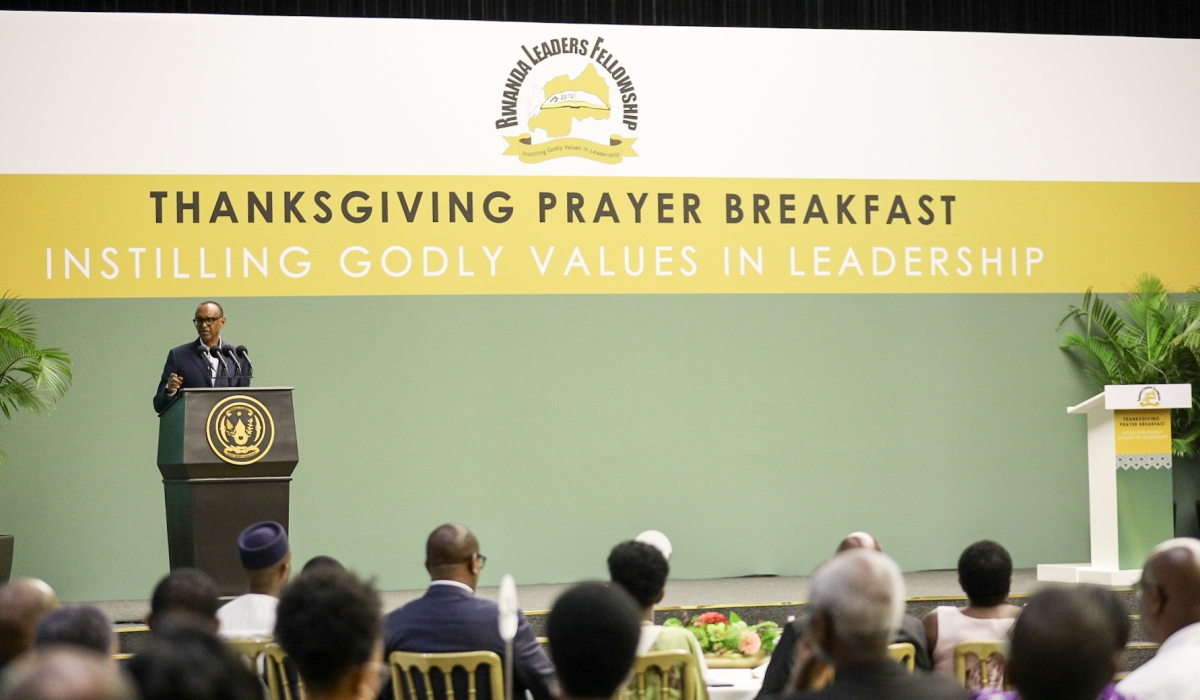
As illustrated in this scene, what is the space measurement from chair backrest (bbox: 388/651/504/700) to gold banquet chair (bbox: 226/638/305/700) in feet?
0.80

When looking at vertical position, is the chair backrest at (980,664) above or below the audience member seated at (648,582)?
below

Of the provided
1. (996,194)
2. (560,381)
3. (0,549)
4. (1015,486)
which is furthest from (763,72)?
(0,549)

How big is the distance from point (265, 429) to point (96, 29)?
10.6 feet

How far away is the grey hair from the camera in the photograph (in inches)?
73.8

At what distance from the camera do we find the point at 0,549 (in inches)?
254

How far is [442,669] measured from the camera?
304 cm

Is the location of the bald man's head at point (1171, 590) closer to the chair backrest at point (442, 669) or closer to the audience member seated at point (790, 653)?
the audience member seated at point (790, 653)

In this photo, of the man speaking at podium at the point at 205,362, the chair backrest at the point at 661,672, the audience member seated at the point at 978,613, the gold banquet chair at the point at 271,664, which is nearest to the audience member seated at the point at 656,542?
the chair backrest at the point at 661,672

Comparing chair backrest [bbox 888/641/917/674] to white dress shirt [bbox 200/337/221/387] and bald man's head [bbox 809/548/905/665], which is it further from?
white dress shirt [bbox 200/337/221/387]

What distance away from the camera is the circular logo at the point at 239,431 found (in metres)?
5.32

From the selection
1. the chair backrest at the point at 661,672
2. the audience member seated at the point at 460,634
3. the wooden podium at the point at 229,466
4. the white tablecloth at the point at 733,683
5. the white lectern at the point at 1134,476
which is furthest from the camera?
the white lectern at the point at 1134,476

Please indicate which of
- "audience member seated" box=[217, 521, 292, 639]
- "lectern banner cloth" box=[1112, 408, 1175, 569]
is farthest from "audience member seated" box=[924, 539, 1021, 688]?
"lectern banner cloth" box=[1112, 408, 1175, 569]

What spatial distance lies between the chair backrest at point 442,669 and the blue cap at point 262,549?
0.55 meters

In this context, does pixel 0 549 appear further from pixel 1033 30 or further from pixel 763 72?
pixel 1033 30
